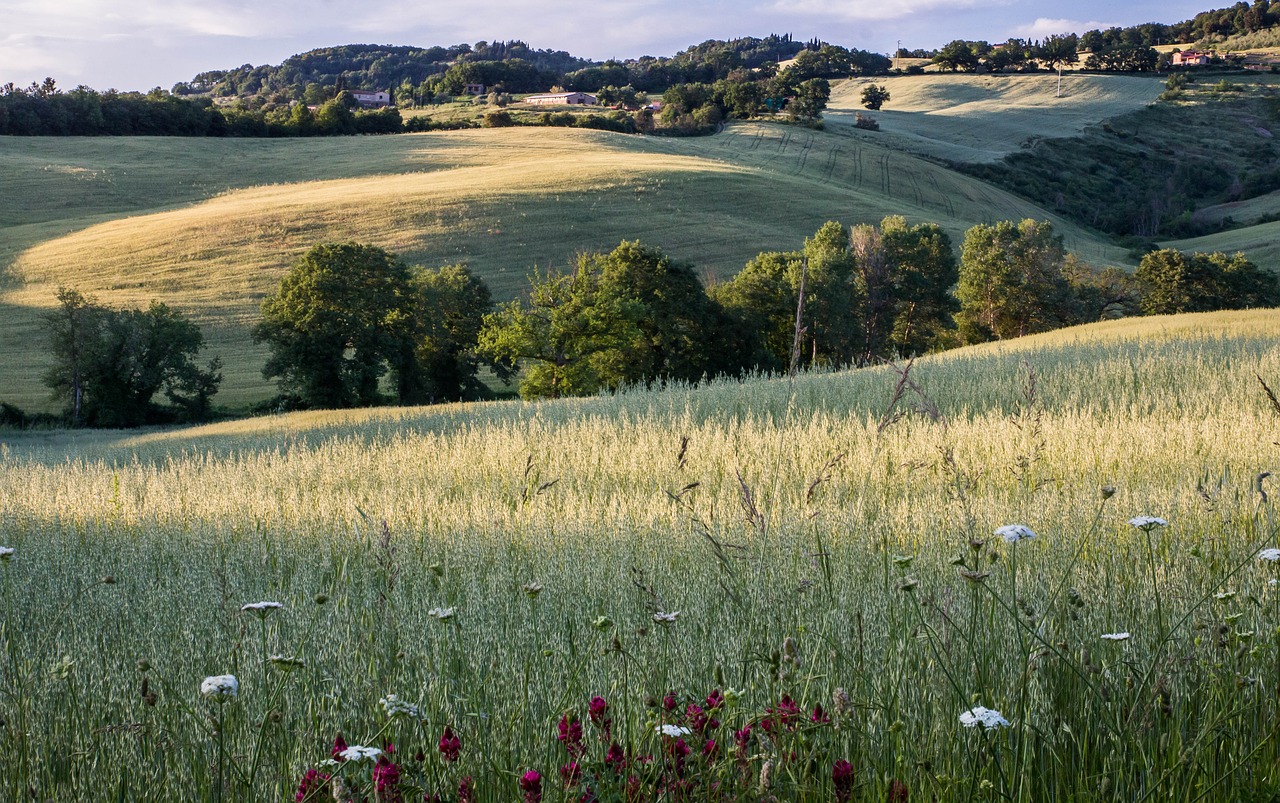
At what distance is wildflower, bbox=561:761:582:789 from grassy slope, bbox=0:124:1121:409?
126 feet

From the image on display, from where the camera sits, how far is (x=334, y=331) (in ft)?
119

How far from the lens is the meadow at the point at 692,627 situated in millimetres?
2719

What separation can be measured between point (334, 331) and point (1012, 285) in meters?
32.0

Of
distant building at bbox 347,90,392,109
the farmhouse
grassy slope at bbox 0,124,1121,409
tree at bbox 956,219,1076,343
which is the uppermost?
distant building at bbox 347,90,392,109

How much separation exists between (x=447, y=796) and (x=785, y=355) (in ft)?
139

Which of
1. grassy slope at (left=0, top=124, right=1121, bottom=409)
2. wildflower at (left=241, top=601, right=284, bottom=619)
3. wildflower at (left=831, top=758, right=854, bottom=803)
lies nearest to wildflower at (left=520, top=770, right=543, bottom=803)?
wildflower at (left=831, top=758, right=854, bottom=803)

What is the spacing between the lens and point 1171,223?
84000mm

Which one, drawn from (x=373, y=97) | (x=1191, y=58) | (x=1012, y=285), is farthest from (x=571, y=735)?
(x=1191, y=58)

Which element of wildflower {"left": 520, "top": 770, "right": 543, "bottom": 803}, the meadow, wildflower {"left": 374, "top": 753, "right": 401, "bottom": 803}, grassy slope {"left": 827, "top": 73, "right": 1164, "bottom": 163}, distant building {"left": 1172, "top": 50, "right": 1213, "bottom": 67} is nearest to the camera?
wildflower {"left": 520, "top": 770, "right": 543, "bottom": 803}

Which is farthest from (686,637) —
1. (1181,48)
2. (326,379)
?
(1181,48)

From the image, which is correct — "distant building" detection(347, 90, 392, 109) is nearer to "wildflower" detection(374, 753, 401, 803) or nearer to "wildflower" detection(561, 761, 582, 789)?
"wildflower" detection(561, 761, 582, 789)

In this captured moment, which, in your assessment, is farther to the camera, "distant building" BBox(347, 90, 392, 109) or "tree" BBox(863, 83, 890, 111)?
"distant building" BBox(347, 90, 392, 109)

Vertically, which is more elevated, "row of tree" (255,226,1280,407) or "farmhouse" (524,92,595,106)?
"farmhouse" (524,92,595,106)

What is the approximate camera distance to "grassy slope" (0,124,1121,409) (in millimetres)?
A: 47969
